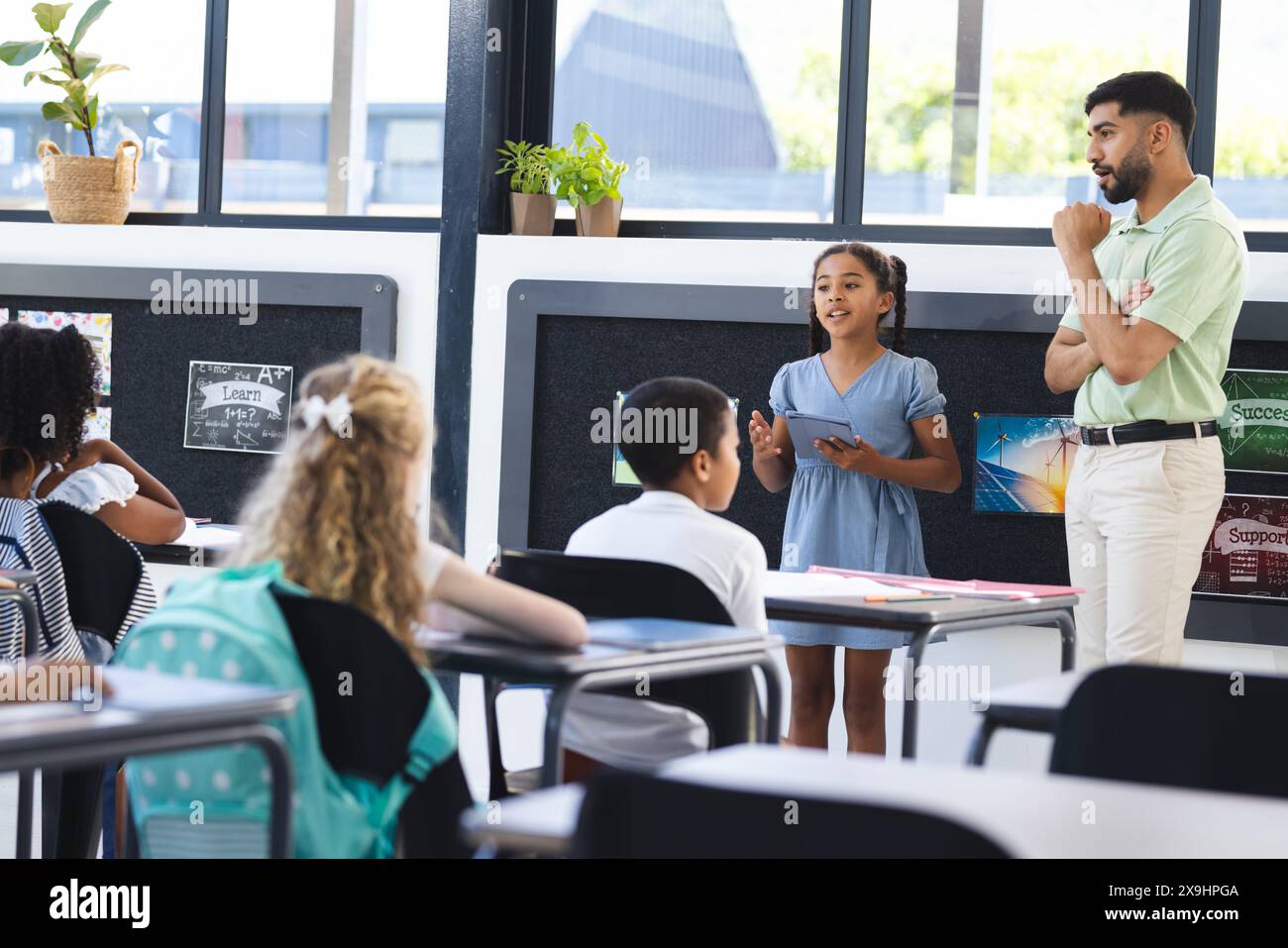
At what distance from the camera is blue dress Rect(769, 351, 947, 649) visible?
352 centimetres

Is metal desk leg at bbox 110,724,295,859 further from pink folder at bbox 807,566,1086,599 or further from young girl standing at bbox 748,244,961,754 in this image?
young girl standing at bbox 748,244,961,754

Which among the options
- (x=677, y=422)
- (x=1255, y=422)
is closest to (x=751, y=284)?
(x=1255, y=422)

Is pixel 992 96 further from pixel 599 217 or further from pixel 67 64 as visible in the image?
pixel 67 64

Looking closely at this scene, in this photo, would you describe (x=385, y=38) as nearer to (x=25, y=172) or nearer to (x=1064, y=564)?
(x=25, y=172)

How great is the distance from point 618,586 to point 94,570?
111 cm

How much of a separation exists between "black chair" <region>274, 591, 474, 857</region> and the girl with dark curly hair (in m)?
1.55

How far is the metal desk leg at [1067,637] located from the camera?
115 inches

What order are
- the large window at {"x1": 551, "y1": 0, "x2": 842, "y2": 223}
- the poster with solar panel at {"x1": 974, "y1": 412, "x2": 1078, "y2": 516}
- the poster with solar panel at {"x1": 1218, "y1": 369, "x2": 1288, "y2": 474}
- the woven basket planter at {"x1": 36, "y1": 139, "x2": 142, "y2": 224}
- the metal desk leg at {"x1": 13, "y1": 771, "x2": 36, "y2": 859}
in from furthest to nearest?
1. the woven basket planter at {"x1": 36, "y1": 139, "x2": 142, "y2": 224}
2. the large window at {"x1": 551, "y1": 0, "x2": 842, "y2": 223}
3. the poster with solar panel at {"x1": 974, "y1": 412, "x2": 1078, "y2": 516}
4. the poster with solar panel at {"x1": 1218, "y1": 369, "x2": 1288, "y2": 474}
5. the metal desk leg at {"x1": 13, "y1": 771, "x2": 36, "y2": 859}

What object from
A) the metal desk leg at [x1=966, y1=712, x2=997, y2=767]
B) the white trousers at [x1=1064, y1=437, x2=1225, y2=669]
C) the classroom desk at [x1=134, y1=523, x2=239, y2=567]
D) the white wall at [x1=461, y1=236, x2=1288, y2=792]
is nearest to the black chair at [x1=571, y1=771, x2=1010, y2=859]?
the metal desk leg at [x1=966, y1=712, x2=997, y2=767]

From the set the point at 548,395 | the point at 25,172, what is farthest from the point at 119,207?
the point at 548,395

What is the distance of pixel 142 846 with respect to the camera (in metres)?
1.80

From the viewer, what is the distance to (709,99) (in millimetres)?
4500

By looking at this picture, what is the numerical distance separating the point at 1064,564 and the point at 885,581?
116 cm

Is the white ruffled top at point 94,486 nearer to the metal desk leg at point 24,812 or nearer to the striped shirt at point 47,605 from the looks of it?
the striped shirt at point 47,605
